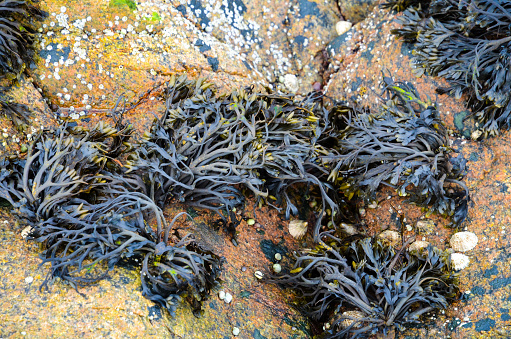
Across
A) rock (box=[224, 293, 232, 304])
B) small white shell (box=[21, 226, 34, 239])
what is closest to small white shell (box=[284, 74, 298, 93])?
rock (box=[224, 293, 232, 304])

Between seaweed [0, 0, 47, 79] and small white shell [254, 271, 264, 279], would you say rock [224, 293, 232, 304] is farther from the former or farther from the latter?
seaweed [0, 0, 47, 79]

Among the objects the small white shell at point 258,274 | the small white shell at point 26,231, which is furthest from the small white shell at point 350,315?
the small white shell at point 26,231

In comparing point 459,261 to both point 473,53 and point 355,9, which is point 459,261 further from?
point 355,9

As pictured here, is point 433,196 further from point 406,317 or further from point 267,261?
point 267,261

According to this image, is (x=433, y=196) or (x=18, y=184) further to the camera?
(x=433, y=196)

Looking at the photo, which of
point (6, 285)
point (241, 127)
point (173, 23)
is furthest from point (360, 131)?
point (6, 285)
